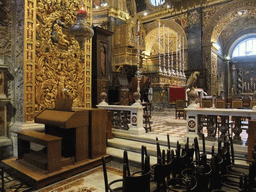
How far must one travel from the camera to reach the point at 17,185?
333 centimetres

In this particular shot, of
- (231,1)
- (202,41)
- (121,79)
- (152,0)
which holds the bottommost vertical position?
(121,79)

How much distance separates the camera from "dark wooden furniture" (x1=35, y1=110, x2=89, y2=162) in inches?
143

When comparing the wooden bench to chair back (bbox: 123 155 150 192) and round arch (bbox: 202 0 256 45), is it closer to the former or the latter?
chair back (bbox: 123 155 150 192)

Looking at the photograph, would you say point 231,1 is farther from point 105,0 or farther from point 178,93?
point 105,0

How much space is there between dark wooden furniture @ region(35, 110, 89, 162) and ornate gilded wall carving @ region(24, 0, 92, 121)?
1.25 meters

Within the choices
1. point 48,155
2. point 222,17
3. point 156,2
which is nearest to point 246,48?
point 222,17

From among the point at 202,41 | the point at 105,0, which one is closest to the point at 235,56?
the point at 202,41

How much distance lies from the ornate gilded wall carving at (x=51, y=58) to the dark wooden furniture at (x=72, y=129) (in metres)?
→ 1.25

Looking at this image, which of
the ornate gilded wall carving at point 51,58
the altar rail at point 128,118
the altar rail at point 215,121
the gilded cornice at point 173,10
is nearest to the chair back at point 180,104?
the altar rail at point 128,118

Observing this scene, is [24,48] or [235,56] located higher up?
[235,56]

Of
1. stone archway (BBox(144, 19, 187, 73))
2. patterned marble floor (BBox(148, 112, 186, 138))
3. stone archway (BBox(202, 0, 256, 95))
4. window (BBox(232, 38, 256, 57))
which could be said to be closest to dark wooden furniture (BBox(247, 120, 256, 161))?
patterned marble floor (BBox(148, 112, 186, 138))

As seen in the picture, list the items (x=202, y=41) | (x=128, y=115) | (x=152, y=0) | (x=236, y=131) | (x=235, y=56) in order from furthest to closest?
(x=235, y=56) → (x=152, y=0) → (x=202, y=41) → (x=128, y=115) → (x=236, y=131)

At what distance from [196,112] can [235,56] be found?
64.7ft

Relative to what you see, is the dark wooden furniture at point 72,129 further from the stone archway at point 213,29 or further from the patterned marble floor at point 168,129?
the stone archway at point 213,29
